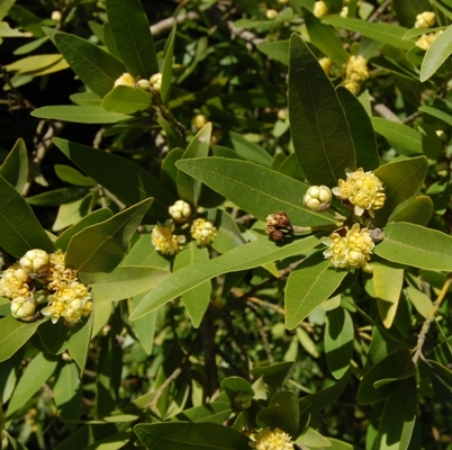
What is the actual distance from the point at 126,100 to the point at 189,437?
3.19 ft

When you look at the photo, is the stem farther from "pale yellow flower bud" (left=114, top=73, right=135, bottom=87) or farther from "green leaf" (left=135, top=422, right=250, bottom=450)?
"pale yellow flower bud" (left=114, top=73, right=135, bottom=87)

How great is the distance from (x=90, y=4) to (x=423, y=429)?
3.07 m

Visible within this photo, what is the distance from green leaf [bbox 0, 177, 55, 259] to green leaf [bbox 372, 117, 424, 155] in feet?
3.40

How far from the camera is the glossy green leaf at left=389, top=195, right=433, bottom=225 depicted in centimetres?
144

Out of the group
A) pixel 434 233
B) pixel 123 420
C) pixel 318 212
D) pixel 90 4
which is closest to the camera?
pixel 434 233

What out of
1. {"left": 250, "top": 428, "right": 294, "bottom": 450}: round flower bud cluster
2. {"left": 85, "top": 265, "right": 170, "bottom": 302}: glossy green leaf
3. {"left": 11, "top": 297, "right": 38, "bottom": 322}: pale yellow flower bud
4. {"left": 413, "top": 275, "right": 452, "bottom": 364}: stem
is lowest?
{"left": 250, "top": 428, "right": 294, "bottom": 450}: round flower bud cluster

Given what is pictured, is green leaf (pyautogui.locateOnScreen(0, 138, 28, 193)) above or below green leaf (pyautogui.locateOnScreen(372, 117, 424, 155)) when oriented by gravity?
above

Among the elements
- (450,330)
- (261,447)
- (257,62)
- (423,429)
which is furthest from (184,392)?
(423,429)

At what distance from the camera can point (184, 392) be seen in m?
2.16

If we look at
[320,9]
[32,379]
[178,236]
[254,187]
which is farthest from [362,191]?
[32,379]

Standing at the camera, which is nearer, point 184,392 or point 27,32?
point 184,392

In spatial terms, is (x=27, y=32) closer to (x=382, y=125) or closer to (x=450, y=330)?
(x=382, y=125)

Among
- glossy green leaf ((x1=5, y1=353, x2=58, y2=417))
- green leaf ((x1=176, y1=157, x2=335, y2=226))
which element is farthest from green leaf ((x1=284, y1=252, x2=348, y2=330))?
glossy green leaf ((x1=5, y1=353, x2=58, y2=417))

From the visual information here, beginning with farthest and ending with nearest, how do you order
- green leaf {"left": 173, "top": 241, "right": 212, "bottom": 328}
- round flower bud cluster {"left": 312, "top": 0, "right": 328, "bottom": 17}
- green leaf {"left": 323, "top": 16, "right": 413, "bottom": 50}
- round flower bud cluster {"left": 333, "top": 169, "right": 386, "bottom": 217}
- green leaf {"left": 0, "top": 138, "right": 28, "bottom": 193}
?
round flower bud cluster {"left": 312, "top": 0, "right": 328, "bottom": 17} < green leaf {"left": 323, "top": 16, "right": 413, "bottom": 50} < green leaf {"left": 0, "top": 138, "right": 28, "bottom": 193} < green leaf {"left": 173, "top": 241, "right": 212, "bottom": 328} < round flower bud cluster {"left": 333, "top": 169, "right": 386, "bottom": 217}
